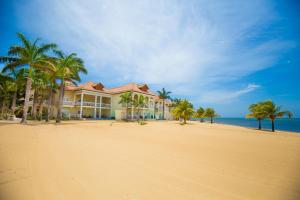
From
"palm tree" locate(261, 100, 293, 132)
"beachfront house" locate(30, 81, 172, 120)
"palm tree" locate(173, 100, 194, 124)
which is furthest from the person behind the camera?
"beachfront house" locate(30, 81, 172, 120)

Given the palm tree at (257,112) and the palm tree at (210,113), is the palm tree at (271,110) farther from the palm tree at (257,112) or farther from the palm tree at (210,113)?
the palm tree at (210,113)

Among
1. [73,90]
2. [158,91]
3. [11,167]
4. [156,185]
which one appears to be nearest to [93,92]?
[73,90]

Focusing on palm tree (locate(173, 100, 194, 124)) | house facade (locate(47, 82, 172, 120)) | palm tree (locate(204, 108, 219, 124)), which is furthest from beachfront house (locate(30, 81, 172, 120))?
palm tree (locate(204, 108, 219, 124))

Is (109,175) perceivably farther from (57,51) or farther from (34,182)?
(57,51)

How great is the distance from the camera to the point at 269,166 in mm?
4766

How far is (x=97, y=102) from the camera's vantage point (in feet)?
121

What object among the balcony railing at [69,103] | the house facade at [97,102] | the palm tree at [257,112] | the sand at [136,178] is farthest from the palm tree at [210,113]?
the sand at [136,178]

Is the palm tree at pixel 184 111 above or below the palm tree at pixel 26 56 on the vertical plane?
below

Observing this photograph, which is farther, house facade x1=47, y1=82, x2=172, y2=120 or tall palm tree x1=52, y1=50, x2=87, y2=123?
house facade x1=47, y1=82, x2=172, y2=120

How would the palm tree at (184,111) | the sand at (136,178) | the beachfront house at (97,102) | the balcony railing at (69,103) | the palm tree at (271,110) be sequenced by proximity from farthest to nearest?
the beachfront house at (97,102)
the palm tree at (184,111)
the balcony railing at (69,103)
the palm tree at (271,110)
the sand at (136,178)

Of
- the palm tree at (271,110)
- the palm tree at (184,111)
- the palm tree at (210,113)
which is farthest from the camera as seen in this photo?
the palm tree at (210,113)

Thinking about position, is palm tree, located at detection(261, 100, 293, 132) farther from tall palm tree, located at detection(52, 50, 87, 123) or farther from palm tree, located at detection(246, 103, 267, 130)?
tall palm tree, located at detection(52, 50, 87, 123)

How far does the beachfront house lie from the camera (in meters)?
30.9

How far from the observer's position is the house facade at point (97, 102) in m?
31.0
